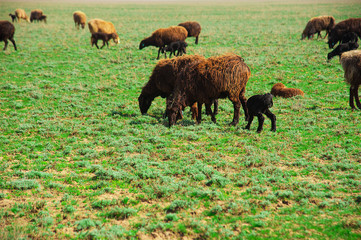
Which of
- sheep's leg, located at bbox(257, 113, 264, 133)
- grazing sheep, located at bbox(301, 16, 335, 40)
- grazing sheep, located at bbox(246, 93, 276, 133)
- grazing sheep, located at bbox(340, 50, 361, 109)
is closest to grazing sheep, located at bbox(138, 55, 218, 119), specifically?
grazing sheep, located at bbox(246, 93, 276, 133)

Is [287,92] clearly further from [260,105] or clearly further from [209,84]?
[209,84]

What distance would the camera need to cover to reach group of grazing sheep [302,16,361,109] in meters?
9.40

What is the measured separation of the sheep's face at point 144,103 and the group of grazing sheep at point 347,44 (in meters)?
7.17

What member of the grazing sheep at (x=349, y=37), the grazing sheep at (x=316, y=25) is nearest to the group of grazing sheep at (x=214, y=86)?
the grazing sheep at (x=349, y=37)

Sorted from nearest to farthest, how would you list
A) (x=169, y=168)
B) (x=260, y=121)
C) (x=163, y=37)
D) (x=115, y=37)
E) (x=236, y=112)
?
1. (x=169, y=168)
2. (x=260, y=121)
3. (x=236, y=112)
4. (x=163, y=37)
5. (x=115, y=37)

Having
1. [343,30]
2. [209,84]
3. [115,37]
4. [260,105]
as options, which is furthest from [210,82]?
[343,30]

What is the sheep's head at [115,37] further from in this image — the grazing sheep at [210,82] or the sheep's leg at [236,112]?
the sheep's leg at [236,112]

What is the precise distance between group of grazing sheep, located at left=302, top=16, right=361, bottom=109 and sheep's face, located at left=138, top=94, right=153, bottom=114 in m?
7.17

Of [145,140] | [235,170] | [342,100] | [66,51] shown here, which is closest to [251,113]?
[235,170]

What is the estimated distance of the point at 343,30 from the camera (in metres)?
21.3

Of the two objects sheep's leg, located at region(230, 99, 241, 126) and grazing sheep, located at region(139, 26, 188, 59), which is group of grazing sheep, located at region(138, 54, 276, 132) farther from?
grazing sheep, located at region(139, 26, 188, 59)

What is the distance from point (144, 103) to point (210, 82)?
3226mm

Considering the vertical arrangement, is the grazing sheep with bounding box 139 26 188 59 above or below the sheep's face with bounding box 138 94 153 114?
above

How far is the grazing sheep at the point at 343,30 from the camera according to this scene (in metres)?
20.9
